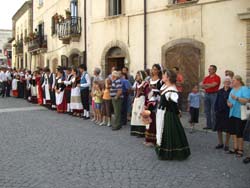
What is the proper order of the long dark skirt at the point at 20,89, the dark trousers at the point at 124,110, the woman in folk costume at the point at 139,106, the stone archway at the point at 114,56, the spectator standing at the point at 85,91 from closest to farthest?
the woman in folk costume at the point at 139,106, the dark trousers at the point at 124,110, the spectator standing at the point at 85,91, the stone archway at the point at 114,56, the long dark skirt at the point at 20,89

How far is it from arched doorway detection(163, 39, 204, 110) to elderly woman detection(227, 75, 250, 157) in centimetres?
567

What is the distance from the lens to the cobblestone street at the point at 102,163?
6.12 meters

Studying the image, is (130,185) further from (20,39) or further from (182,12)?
(20,39)

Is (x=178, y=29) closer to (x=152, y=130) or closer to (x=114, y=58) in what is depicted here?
(x=114, y=58)

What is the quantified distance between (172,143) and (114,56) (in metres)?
10.9

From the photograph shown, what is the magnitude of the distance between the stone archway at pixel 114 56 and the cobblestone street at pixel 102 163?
6.78 meters

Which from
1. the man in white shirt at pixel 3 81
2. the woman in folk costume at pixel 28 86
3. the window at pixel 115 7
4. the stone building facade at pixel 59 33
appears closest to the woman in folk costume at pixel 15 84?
the man in white shirt at pixel 3 81

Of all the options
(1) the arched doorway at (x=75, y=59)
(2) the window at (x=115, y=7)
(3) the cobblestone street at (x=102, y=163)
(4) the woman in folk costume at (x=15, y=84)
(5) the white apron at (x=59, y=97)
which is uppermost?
(2) the window at (x=115, y=7)

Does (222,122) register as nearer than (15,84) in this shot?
Yes

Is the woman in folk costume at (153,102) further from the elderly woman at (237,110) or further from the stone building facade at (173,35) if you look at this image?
the stone building facade at (173,35)

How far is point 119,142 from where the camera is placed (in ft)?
30.6

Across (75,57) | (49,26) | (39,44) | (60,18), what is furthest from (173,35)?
(39,44)

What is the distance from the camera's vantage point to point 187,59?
560 inches

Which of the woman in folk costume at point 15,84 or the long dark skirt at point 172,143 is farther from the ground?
the woman in folk costume at point 15,84
